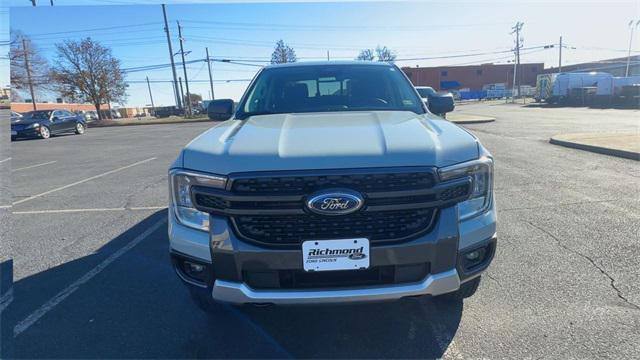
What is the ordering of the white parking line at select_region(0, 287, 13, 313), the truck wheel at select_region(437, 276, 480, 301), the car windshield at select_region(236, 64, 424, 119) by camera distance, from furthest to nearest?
the car windshield at select_region(236, 64, 424, 119), the white parking line at select_region(0, 287, 13, 313), the truck wheel at select_region(437, 276, 480, 301)

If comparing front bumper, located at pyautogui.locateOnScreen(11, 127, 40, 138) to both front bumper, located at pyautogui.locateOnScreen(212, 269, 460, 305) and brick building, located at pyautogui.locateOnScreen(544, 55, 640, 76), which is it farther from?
brick building, located at pyautogui.locateOnScreen(544, 55, 640, 76)

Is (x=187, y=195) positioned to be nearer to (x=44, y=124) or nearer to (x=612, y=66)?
(x=44, y=124)

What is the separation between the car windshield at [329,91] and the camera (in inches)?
142

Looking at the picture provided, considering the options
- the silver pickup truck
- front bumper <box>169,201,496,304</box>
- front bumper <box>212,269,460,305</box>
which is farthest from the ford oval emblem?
front bumper <box>212,269,460,305</box>

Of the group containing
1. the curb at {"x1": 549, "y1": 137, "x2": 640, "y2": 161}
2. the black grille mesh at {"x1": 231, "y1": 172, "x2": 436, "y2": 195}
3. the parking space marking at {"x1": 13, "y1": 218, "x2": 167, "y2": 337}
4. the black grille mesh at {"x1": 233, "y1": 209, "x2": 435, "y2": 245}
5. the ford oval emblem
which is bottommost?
the curb at {"x1": 549, "y1": 137, "x2": 640, "y2": 161}

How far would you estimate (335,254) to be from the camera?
6.95ft

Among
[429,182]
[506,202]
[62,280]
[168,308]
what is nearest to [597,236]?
[506,202]

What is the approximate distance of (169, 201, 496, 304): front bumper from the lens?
2125 millimetres

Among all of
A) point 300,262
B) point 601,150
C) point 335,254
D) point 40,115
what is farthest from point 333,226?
point 40,115

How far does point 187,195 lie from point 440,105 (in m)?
2.82

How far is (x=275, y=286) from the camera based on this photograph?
2.18 meters

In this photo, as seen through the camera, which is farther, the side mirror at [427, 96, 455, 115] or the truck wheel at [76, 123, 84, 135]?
the truck wheel at [76, 123, 84, 135]

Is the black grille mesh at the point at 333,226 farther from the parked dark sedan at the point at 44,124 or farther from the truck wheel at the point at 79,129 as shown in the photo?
the truck wheel at the point at 79,129

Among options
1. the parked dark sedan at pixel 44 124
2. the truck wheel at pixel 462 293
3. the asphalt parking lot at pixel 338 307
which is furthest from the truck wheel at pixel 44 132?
the truck wheel at pixel 462 293
